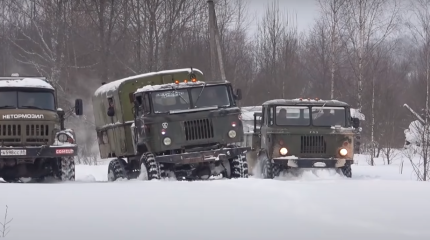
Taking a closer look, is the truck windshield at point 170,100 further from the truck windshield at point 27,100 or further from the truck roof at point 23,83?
the truck roof at point 23,83

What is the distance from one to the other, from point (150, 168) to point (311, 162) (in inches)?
170

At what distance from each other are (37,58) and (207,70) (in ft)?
25.3

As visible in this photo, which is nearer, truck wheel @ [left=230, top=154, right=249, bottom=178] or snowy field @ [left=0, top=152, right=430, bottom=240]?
snowy field @ [left=0, top=152, right=430, bottom=240]

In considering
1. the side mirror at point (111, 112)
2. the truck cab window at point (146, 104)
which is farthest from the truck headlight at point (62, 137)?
the truck cab window at point (146, 104)

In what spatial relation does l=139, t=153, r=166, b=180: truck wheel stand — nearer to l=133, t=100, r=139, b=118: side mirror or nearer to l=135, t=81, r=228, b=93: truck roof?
l=133, t=100, r=139, b=118: side mirror

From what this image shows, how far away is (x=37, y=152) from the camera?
15.1m

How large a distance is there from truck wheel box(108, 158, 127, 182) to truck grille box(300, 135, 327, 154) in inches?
163

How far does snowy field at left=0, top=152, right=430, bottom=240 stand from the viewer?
27.3 ft

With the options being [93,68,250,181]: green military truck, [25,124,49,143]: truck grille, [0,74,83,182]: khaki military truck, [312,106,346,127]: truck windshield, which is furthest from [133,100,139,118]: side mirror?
[312,106,346,127]: truck windshield

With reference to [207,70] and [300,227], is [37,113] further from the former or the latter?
[207,70]

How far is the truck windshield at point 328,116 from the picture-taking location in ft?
58.4

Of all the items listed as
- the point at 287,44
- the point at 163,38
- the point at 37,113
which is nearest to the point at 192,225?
the point at 37,113

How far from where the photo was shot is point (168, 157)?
14.7 m

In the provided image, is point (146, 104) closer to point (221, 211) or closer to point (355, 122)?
point (355, 122)
